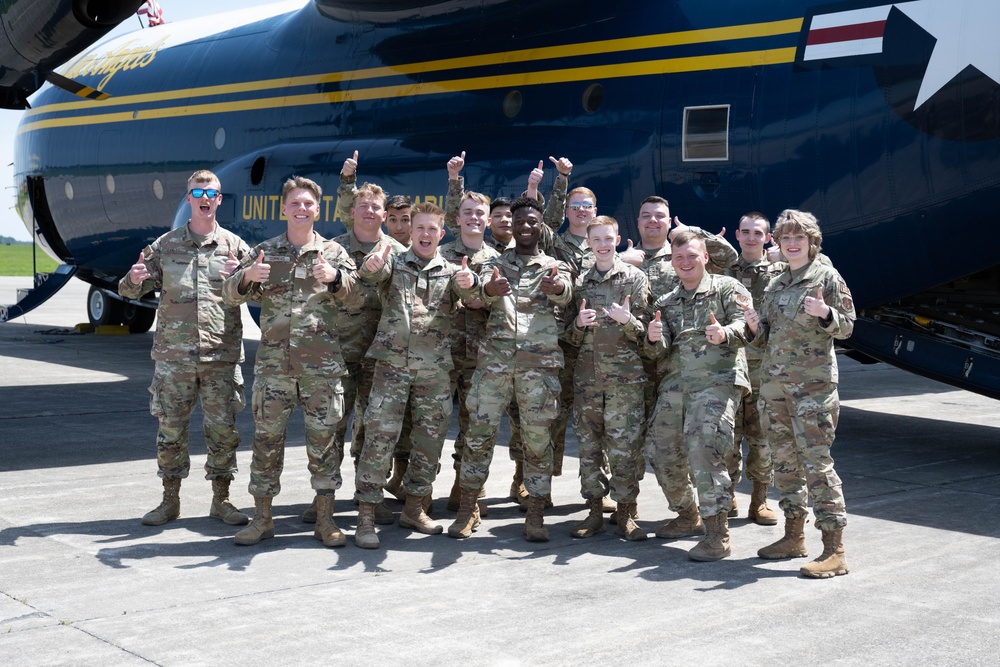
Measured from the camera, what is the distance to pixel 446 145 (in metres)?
10.5

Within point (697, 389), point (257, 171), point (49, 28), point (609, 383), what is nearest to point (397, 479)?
point (609, 383)

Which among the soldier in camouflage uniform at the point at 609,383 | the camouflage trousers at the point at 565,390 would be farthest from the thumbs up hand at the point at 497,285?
the camouflage trousers at the point at 565,390

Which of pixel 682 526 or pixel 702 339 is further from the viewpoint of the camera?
pixel 682 526

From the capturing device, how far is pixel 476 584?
5348 millimetres

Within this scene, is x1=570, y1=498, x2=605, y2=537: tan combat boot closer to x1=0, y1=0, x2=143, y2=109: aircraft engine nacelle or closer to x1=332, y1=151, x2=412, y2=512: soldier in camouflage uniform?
x1=332, y1=151, x2=412, y2=512: soldier in camouflage uniform

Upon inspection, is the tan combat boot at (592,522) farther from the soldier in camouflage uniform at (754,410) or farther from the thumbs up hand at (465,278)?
the thumbs up hand at (465,278)

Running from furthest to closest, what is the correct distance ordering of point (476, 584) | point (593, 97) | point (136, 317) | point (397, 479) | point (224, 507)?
point (136, 317) < point (593, 97) < point (397, 479) < point (224, 507) < point (476, 584)

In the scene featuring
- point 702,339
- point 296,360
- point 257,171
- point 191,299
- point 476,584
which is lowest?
point 476,584

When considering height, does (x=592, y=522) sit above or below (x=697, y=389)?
below

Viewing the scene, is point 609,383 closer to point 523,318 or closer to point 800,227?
point 523,318

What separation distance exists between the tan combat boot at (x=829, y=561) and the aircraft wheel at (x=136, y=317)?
1515 centimetres

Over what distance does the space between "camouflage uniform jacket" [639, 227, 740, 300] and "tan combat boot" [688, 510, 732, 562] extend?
4.65ft

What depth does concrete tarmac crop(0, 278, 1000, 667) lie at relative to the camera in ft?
14.4

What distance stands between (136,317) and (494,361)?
14095 millimetres
